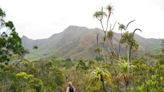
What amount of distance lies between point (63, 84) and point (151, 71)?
15.9 meters

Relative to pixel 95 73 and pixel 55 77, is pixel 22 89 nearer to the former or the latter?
pixel 55 77

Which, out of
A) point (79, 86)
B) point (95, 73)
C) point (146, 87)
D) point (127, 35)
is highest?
point (127, 35)

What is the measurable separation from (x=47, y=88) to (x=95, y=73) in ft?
106

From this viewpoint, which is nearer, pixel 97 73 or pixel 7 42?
pixel 97 73

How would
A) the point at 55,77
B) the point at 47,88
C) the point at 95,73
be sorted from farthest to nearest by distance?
1. the point at 55,77
2. the point at 47,88
3. the point at 95,73

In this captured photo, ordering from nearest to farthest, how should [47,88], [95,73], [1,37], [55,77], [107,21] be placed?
[95,73] < [107,21] < [1,37] < [47,88] < [55,77]

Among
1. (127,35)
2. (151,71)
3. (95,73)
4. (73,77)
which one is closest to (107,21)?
(127,35)

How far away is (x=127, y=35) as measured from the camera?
27672mm

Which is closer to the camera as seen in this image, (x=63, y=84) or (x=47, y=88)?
(x=47, y=88)

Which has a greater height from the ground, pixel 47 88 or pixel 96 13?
pixel 96 13

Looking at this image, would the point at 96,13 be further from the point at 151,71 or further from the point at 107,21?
the point at 151,71

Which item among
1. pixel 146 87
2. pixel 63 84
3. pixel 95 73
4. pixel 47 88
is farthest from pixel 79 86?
pixel 95 73

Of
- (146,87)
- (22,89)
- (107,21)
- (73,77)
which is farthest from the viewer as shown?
(73,77)

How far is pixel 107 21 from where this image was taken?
27359mm
